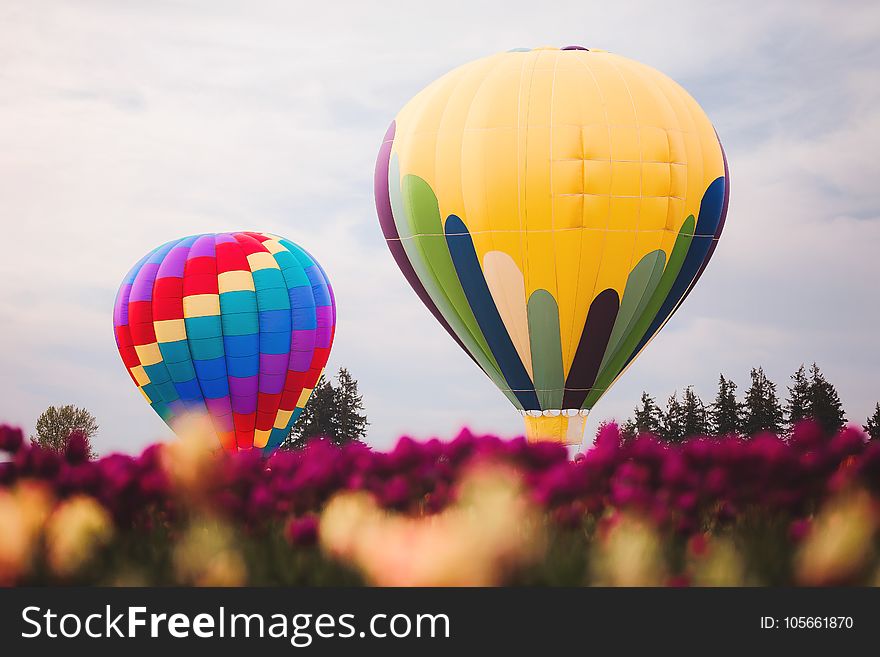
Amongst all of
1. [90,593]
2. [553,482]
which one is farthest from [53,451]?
[553,482]

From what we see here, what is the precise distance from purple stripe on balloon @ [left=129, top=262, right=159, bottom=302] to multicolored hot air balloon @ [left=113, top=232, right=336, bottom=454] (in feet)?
0.08

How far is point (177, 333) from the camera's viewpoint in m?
29.8

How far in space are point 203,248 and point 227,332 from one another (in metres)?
2.74

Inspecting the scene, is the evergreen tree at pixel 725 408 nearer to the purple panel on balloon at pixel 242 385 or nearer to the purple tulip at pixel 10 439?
the purple panel on balloon at pixel 242 385

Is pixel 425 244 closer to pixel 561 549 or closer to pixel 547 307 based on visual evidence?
pixel 547 307

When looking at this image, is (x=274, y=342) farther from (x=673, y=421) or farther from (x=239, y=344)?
(x=673, y=421)

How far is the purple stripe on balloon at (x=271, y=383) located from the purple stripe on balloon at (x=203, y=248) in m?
3.46

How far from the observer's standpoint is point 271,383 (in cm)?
3050

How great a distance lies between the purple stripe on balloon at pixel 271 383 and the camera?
30.4 m

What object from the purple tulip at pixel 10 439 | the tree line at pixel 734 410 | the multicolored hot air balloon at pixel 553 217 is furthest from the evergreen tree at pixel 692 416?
the purple tulip at pixel 10 439

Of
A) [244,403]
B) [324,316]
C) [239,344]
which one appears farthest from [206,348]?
[324,316]

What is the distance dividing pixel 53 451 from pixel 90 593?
1.09 meters

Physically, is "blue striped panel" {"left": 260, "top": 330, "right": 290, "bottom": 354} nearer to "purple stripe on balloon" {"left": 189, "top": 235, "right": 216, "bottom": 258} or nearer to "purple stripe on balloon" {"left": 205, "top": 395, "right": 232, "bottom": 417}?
"purple stripe on balloon" {"left": 205, "top": 395, "right": 232, "bottom": 417}

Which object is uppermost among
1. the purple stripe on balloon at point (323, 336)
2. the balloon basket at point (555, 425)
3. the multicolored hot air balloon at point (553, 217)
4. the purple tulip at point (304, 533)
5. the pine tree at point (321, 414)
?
the pine tree at point (321, 414)
